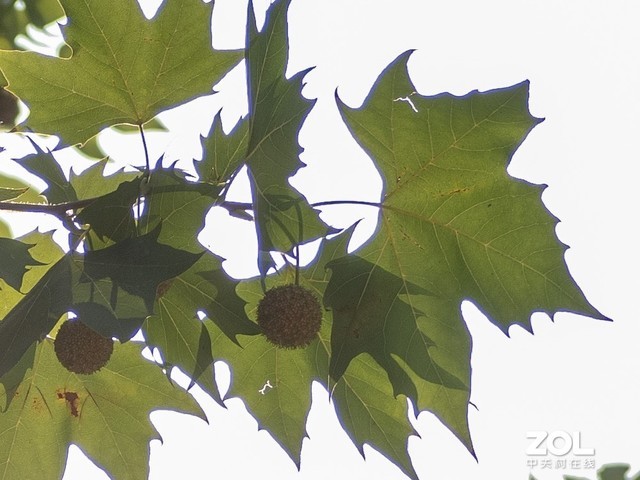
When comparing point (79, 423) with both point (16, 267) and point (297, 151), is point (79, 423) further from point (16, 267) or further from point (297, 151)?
point (297, 151)

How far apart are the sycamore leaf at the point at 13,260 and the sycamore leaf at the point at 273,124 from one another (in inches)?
15.9

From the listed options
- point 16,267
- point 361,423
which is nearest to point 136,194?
point 16,267

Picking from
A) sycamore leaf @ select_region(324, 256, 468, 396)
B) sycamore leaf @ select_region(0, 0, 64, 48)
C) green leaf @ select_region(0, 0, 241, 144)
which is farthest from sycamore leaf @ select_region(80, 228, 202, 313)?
sycamore leaf @ select_region(0, 0, 64, 48)

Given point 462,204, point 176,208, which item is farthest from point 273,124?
point 462,204

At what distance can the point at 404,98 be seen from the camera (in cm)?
177

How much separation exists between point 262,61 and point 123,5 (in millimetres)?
366

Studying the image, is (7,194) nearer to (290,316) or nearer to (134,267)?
(134,267)

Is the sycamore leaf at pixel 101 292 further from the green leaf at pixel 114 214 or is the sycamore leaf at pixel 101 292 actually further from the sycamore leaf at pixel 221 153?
the sycamore leaf at pixel 221 153

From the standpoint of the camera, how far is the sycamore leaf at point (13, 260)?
153 cm

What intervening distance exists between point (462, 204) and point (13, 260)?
861 mm

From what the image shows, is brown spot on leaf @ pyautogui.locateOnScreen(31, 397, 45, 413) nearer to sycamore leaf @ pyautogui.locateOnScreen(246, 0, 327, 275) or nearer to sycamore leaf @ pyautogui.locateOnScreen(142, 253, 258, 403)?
sycamore leaf @ pyautogui.locateOnScreen(142, 253, 258, 403)

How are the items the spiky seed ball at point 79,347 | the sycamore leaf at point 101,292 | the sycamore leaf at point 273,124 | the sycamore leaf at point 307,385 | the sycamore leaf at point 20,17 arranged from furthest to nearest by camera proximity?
the sycamore leaf at point 20,17, the sycamore leaf at point 307,385, the spiky seed ball at point 79,347, the sycamore leaf at point 273,124, the sycamore leaf at point 101,292

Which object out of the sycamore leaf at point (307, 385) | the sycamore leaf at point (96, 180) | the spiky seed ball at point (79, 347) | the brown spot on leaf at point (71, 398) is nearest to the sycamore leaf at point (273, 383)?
the sycamore leaf at point (307, 385)

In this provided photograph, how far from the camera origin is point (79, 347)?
1.70 metres
